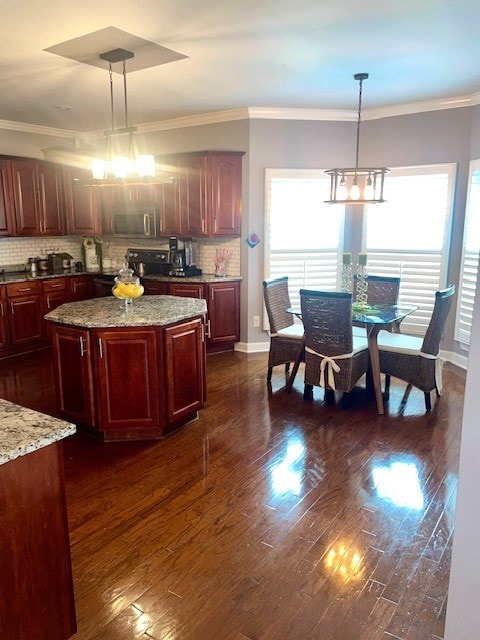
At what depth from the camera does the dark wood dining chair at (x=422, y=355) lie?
3857 mm

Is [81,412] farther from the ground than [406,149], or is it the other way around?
[406,149]

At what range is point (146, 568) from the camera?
2203mm

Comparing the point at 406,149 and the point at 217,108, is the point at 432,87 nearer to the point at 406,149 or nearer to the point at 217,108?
the point at 406,149

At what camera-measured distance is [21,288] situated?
5.61m

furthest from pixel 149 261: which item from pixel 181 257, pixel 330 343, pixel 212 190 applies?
pixel 330 343

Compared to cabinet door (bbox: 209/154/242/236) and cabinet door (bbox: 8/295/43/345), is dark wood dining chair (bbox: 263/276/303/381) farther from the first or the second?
cabinet door (bbox: 8/295/43/345)

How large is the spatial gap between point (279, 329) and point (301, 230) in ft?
5.29

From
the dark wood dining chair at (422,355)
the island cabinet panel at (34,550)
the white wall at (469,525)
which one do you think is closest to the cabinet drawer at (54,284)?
the dark wood dining chair at (422,355)

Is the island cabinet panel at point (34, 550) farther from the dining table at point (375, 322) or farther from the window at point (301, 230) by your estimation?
the window at point (301, 230)

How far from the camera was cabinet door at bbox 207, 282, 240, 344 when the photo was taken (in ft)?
18.1

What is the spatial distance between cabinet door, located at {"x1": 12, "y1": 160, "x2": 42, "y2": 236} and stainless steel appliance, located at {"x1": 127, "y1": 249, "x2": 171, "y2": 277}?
1255 mm

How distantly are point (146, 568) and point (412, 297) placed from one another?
431 cm

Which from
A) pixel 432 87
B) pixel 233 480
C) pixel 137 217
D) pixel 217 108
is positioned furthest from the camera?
pixel 137 217

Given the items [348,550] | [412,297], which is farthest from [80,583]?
[412,297]
